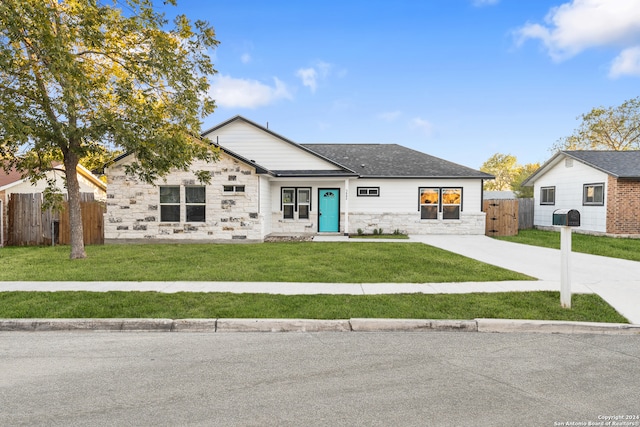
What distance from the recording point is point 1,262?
37.6 ft

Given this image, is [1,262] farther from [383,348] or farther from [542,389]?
[542,389]

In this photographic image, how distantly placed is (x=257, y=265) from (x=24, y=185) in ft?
61.8

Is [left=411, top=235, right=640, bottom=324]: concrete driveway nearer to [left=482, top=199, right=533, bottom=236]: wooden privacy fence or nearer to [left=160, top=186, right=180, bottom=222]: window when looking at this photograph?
[left=482, top=199, right=533, bottom=236]: wooden privacy fence

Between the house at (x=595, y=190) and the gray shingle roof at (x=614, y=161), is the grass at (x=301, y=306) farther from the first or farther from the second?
the gray shingle roof at (x=614, y=161)

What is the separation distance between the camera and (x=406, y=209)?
2080 cm

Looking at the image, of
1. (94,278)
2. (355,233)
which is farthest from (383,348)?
(355,233)

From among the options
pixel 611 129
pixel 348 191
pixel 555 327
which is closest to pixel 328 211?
pixel 348 191

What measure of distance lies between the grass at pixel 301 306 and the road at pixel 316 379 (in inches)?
24.1

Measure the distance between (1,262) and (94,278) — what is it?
497cm

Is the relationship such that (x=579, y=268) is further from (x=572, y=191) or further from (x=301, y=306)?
(x=572, y=191)

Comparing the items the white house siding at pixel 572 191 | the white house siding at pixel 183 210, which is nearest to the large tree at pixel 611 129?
the white house siding at pixel 572 191

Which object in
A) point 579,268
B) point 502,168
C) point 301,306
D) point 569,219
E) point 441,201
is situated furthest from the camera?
point 502,168

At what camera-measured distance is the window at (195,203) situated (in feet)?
55.4

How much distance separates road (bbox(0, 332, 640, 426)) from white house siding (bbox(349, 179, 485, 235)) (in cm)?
1517
